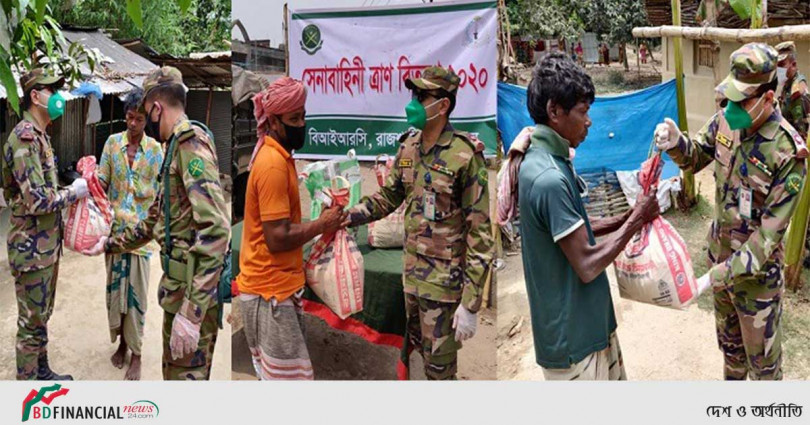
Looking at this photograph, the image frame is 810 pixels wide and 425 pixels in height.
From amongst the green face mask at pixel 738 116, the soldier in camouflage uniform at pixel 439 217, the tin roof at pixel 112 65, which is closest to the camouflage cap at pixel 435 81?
the soldier in camouflage uniform at pixel 439 217

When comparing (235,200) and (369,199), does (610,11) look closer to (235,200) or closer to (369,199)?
(369,199)

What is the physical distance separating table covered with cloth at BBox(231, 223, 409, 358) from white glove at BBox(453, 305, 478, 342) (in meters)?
0.49

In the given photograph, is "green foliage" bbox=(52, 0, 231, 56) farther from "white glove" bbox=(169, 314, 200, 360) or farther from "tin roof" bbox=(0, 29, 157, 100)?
"white glove" bbox=(169, 314, 200, 360)

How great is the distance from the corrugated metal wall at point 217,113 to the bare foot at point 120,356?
125cm

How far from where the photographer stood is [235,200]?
3658mm

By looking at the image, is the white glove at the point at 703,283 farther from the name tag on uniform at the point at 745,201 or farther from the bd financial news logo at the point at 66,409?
the bd financial news logo at the point at 66,409

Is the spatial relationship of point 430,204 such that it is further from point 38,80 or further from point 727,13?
point 38,80

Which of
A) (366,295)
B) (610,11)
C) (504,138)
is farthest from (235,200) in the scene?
(610,11)

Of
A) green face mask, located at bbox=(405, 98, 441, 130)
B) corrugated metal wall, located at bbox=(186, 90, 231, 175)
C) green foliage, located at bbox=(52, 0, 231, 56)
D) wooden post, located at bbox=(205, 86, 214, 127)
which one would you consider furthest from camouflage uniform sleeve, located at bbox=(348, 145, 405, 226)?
wooden post, located at bbox=(205, 86, 214, 127)

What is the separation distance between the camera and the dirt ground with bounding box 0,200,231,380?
4.37m

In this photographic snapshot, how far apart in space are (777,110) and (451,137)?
1227 mm

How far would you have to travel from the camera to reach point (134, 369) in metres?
4.27

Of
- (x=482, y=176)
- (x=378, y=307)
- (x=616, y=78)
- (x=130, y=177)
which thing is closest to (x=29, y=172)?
(x=130, y=177)

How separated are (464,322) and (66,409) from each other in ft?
5.13
